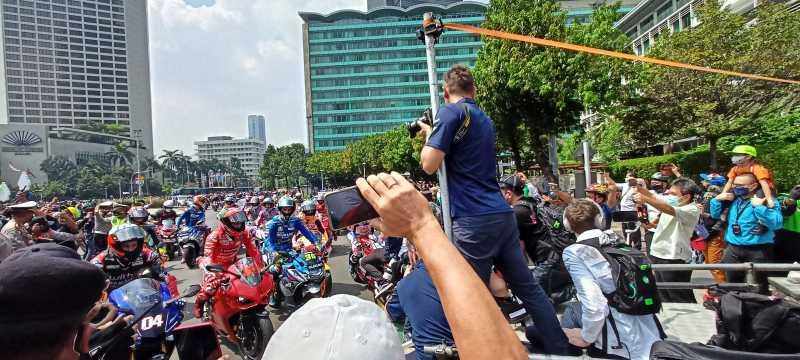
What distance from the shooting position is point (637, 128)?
58.5ft

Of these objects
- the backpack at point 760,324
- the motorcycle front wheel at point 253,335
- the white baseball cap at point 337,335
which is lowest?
the motorcycle front wheel at point 253,335

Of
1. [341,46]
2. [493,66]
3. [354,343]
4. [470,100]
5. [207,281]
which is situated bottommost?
[207,281]

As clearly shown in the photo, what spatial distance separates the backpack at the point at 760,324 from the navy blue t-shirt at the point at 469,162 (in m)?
1.34

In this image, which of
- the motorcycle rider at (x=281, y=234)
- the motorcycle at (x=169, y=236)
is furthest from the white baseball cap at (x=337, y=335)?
the motorcycle at (x=169, y=236)

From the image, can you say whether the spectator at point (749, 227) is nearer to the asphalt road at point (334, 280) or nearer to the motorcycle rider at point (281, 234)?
the asphalt road at point (334, 280)

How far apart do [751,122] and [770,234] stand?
14.1m

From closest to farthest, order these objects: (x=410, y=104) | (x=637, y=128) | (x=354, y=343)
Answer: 1. (x=354, y=343)
2. (x=637, y=128)
3. (x=410, y=104)

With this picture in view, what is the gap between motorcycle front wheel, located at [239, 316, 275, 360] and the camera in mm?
4516

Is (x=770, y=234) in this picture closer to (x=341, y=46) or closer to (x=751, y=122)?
(x=751, y=122)

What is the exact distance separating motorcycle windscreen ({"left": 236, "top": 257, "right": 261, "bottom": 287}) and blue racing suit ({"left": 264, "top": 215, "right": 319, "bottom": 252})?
1951 millimetres

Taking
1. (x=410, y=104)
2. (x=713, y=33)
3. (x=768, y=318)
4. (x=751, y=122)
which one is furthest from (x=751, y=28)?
(x=410, y=104)

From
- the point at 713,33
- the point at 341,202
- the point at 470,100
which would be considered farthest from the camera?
the point at 713,33

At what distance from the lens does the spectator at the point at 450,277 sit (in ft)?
2.95

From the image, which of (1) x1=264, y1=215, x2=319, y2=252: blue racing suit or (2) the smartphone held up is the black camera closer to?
(2) the smartphone held up
